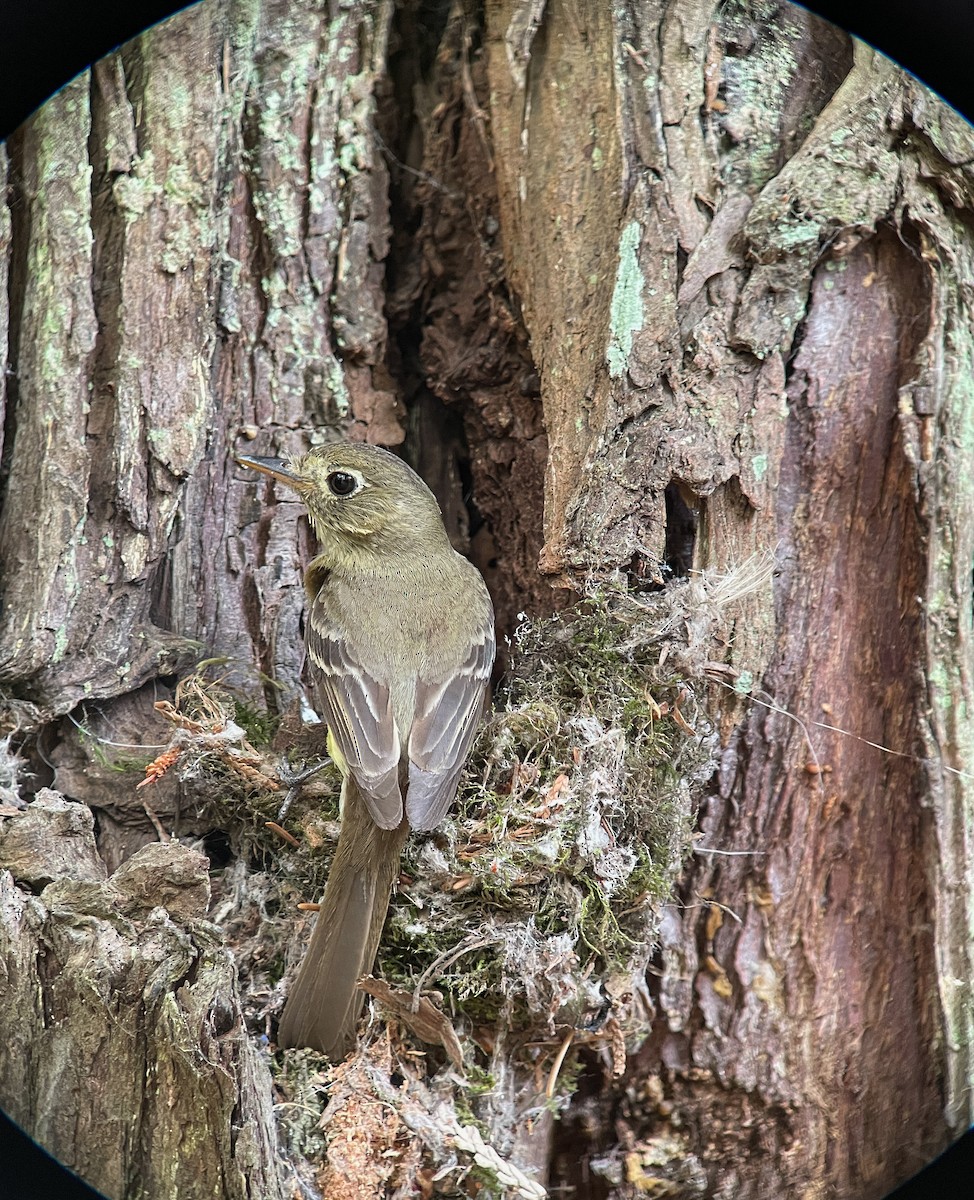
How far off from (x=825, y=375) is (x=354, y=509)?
66.4 inches

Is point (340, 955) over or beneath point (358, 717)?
beneath

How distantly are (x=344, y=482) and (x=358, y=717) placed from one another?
89 cm

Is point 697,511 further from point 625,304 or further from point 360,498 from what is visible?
point 360,498

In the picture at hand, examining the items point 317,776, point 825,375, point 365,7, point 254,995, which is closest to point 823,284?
point 825,375

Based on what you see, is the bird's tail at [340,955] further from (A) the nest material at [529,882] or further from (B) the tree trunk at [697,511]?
(B) the tree trunk at [697,511]

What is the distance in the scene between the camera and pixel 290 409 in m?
4.02

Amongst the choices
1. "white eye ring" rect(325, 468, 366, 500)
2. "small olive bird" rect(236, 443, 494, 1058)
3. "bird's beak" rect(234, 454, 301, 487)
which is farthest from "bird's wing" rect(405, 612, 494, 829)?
"bird's beak" rect(234, 454, 301, 487)

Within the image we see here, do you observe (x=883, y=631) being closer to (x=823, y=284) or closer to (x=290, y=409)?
(x=823, y=284)

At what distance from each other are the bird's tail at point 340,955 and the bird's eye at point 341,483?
4.43ft

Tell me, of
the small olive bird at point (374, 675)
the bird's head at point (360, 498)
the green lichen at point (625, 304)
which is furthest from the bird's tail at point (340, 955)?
the green lichen at point (625, 304)

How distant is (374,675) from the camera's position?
3.69 m

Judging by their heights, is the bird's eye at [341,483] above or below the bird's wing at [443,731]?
above

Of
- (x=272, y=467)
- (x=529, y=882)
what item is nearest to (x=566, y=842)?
(x=529, y=882)

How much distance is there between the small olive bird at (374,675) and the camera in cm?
304
